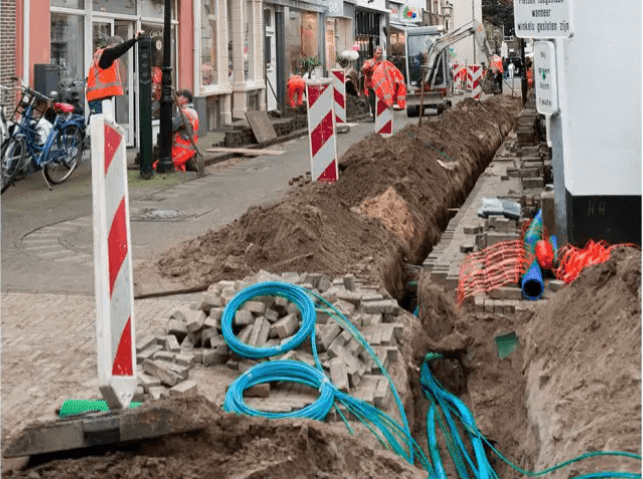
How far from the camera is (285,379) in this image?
6098 millimetres

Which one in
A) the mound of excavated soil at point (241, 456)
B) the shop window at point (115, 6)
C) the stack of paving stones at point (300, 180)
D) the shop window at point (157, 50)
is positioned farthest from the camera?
the shop window at point (157, 50)

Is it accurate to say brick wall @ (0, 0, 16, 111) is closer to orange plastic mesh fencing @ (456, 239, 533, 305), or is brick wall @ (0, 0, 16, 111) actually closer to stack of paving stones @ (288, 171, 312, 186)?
stack of paving stones @ (288, 171, 312, 186)

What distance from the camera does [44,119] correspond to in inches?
634

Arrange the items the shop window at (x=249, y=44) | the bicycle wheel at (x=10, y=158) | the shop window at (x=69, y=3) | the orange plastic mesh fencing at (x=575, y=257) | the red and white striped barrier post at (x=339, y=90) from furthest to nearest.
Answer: the shop window at (x=249, y=44)
the shop window at (x=69, y=3)
the red and white striped barrier post at (x=339, y=90)
the bicycle wheel at (x=10, y=158)
the orange plastic mesh fencing at (x=575, y=257)

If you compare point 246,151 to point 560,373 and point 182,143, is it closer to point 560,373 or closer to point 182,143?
point 182,143

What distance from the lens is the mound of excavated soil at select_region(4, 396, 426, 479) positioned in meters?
4.41

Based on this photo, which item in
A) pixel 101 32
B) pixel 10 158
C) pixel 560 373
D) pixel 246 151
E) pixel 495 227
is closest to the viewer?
pixel 560 373

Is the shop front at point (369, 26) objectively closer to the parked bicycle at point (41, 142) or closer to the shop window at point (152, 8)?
the shop window at point (152, 8)

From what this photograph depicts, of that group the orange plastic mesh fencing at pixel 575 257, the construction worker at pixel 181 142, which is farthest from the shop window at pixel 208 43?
the orange plastic mesh fencing at pixel 575 257

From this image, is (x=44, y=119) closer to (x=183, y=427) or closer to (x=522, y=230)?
(x=522, y=230)

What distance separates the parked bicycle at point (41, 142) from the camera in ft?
47.6

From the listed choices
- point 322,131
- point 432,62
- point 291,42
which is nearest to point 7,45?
point 322,131

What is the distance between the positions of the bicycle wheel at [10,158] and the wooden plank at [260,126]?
364 inches

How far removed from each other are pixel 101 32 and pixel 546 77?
14.3 m
